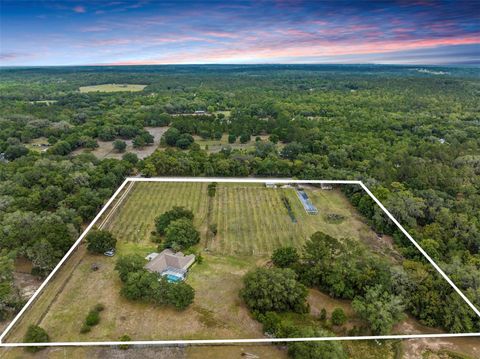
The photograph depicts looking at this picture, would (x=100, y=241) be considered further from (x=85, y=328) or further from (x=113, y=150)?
(x=113, y=150)

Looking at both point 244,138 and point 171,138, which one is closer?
point 171,138

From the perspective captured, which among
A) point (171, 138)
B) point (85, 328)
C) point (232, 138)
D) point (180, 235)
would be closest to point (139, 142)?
point (171, 138)

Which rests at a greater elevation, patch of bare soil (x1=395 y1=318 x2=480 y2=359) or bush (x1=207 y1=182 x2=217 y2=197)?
bush (x1=207 y1=182 x2=217 y2=197)

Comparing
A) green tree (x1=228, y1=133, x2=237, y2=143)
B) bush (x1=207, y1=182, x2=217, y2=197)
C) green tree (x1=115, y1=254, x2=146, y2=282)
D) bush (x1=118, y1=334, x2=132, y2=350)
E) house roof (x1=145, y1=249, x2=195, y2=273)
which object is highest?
bush (x1=207, y1=182, x2=217, y2=197)

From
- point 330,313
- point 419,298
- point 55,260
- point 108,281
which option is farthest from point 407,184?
point 55,260

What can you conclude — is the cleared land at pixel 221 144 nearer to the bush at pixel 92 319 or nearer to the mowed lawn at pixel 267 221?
the mowed lawn at pixel 267 221

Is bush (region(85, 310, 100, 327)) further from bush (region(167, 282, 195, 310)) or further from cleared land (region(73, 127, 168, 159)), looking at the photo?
cleared land (region(73, 127, 168, 159))

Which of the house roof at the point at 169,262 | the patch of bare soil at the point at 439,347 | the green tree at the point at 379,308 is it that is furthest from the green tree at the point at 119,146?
the patch of bare soil at the point at 439,347

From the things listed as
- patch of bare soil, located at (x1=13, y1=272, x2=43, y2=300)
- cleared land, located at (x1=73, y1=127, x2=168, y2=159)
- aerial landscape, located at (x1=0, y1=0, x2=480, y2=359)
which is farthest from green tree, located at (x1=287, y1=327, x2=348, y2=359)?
cleared land, located at (x1=73, y1=127, x2=168, y2=159)

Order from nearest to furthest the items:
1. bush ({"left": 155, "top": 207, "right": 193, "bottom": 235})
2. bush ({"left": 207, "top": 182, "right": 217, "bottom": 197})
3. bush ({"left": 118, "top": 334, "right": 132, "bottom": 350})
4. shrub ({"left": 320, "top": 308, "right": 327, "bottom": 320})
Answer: bush ({"left": 118, "top": 334, "right": 132, "bottom": 350}) → shrub ({"left": 320, "top": 308, "right": 327, "bottom": 320}) → bush ({"left": 155, "top": 207, "right": 193, "bottom": 235}) → bush ({"left": 207, "top": 182, "right": 217, "bottom": 197})
